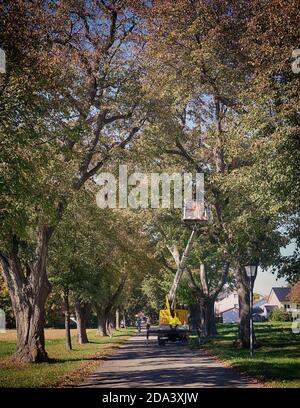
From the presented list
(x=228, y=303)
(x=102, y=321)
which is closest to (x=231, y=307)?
(x=228, y=303)

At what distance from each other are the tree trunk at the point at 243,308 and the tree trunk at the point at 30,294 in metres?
10.8

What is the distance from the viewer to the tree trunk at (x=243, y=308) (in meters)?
25.6

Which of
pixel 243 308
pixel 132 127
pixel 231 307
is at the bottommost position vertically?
pixel 231 307

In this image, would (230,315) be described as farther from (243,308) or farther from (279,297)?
(243,308)

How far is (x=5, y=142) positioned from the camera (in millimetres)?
12898

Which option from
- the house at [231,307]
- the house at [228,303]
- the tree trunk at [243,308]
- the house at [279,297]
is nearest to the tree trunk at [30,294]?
the tree trunk at [243,308]

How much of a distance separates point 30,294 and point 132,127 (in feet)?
28.6

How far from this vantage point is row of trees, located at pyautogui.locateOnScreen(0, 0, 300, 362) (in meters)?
13.9

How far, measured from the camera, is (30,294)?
20234 mm

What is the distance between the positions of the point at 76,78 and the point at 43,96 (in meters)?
4.57

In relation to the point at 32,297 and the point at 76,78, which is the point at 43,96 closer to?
the point at 76,78

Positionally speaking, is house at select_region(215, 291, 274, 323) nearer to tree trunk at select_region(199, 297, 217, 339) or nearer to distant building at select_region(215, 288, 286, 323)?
distant building at select_region(215, 288, 286, 323)

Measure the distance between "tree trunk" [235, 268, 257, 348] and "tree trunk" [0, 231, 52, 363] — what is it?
10.8 m

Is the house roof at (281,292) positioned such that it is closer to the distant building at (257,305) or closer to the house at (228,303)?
the distant building at (257,305)
